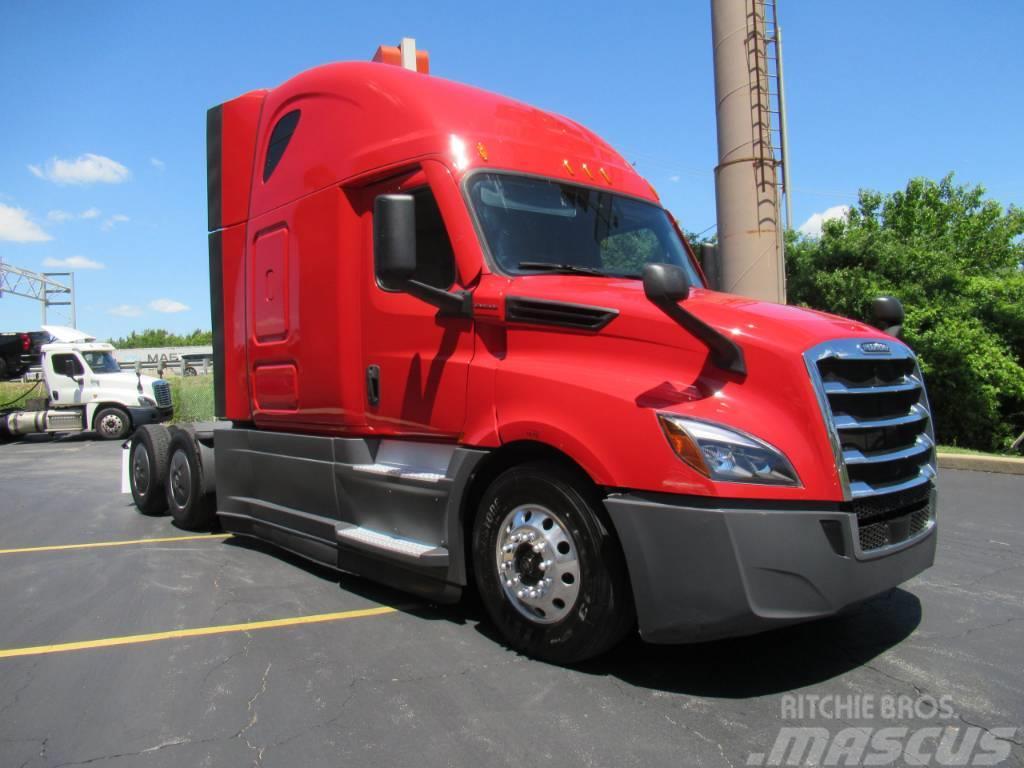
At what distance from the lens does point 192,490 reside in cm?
712

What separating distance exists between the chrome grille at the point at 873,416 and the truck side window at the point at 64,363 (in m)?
22.4

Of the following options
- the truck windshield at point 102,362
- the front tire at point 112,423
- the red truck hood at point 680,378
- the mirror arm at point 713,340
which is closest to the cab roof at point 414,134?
the red truck hood at point 680,378

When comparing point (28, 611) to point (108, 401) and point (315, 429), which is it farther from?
point (108, 401)

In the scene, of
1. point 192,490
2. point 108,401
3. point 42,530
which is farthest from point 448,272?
point 108,401

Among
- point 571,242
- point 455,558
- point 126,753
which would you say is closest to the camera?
point 126,753

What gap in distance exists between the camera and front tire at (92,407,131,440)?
21.3m

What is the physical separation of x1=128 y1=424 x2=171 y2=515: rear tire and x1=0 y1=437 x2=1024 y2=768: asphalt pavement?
2.54 metres

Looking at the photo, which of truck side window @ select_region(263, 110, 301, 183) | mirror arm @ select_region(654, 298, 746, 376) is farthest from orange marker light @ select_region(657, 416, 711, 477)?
truck side window @ select_region(263, 110, 301, 183)

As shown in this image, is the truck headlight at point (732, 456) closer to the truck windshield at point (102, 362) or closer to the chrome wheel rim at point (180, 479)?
the chrome wheel rim at point (180, 479)

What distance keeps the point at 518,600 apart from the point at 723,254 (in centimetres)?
1209

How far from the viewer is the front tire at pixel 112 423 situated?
21.3 m

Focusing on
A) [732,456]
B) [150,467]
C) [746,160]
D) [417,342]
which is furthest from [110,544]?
[746,160]

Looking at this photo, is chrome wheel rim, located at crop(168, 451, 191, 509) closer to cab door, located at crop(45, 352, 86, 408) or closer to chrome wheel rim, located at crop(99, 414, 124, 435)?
chrome wheel rim, located at crop(99, 414, 124, 435)

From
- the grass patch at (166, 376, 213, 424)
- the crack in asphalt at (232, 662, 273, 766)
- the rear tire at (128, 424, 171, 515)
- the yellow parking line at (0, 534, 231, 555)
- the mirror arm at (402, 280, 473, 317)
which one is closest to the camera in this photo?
the crack in asphalt at (232, 662, 273, 766)
